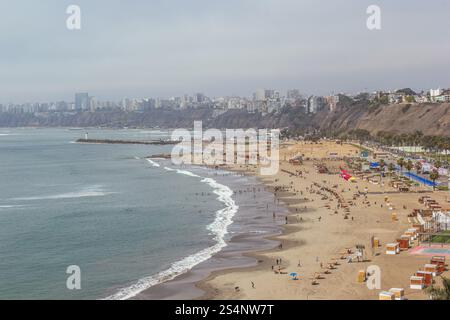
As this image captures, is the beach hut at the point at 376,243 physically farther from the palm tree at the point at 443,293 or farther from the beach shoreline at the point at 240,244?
the palm tree at the point at 443,293

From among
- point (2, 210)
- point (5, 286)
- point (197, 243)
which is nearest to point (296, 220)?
point (197, 243)

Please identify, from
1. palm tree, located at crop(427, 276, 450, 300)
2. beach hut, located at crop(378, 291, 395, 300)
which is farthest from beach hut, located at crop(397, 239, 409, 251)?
beach hut, located at crop(378, 291, 395, 300)

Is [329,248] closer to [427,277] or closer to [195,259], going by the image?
[195,259]

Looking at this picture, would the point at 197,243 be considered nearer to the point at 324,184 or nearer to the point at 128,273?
the point at 128,273

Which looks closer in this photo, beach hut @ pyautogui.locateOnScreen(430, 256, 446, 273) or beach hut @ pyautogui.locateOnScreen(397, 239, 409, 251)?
beach hut @ pyautogui.locateOnScreen(430, 256, 446, 273)

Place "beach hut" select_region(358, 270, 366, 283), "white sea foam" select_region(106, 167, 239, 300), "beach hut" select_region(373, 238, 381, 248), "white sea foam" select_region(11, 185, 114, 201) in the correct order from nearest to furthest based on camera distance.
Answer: "beach hut" select_region(358, 270, 366, 283) < "white sea foam" select_region(106, 167, 239, 300) < "beach hut" select_region(373, 238, 381, 248) < "white sea foam" select_region(11, 185, 114, 201)

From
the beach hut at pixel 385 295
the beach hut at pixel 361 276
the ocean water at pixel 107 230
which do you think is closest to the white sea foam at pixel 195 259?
the ocean water at pixel 107 230

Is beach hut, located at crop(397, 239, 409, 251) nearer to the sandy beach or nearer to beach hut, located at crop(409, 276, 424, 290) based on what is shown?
the sandy beach

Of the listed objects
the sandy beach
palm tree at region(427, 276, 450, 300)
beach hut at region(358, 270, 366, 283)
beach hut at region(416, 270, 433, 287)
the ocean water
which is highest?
palm tree at region(427, 276, 450, 300)
